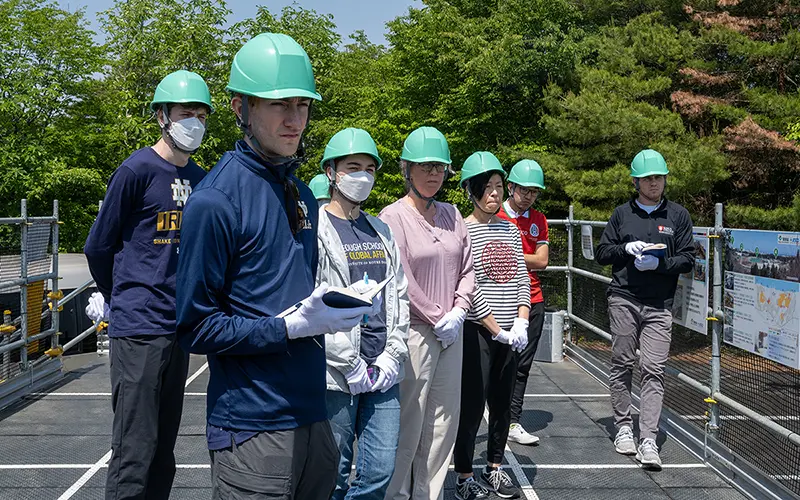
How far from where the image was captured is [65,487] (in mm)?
5121

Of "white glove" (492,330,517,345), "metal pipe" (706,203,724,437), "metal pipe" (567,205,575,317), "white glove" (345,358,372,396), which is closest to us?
"white glove" (345,358,372,396)

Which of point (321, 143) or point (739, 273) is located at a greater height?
point (321, 143)

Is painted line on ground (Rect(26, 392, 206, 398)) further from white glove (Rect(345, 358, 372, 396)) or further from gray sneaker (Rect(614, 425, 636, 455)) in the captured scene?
white glove (Rect(345, 358, 372, 396))

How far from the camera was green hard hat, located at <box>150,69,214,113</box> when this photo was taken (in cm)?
396

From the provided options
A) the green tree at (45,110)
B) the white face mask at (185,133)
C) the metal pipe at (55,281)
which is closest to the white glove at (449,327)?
the white face mask at (185,133)

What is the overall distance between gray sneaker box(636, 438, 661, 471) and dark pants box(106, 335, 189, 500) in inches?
138

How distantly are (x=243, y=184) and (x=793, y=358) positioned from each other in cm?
382

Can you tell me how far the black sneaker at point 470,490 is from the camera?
15.8 ft

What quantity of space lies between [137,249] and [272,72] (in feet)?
6.07

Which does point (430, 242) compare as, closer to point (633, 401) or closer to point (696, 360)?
point (633, 401)

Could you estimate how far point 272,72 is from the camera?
7.03 ft

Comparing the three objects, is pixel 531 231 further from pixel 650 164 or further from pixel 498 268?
pixel 498 268

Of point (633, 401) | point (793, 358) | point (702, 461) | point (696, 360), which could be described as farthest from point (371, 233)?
point (696, 360)

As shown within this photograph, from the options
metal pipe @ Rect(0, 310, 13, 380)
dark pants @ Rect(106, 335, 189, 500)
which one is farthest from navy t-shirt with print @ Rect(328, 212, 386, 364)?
metal pipe @ Rect(0, 310, 13, 380)
